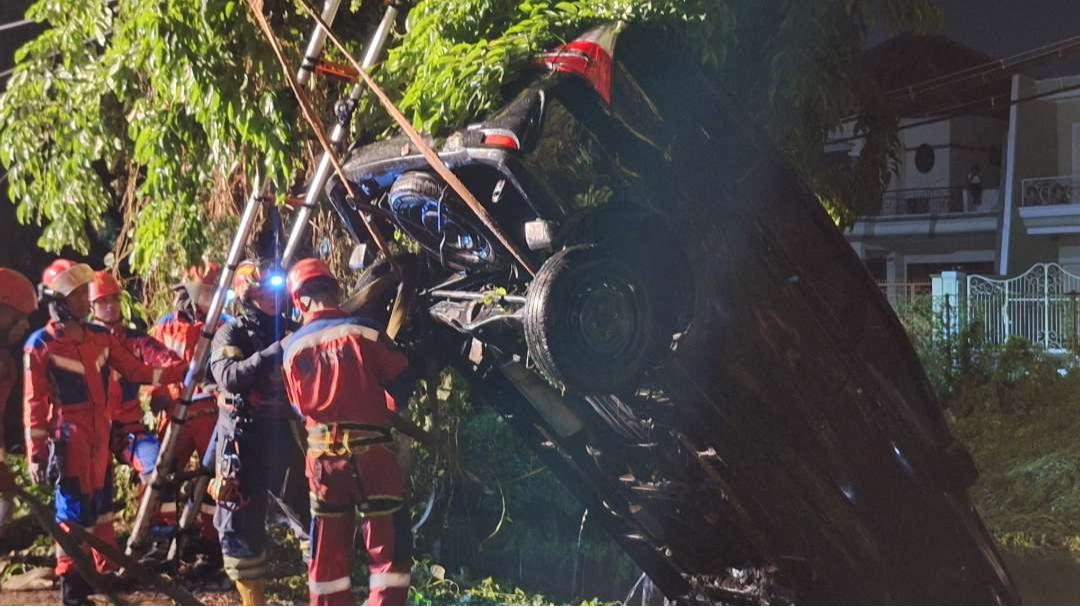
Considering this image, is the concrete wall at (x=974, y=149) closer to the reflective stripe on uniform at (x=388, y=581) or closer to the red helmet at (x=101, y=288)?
the red helmet at (x=101, y=288)

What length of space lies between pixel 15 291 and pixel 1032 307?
32.8 ft

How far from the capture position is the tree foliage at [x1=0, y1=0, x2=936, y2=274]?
555cm

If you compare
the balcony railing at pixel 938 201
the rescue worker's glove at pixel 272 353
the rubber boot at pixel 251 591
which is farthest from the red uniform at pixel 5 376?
the balcony railing at pixel 938 201

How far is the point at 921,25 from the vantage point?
7.74 m

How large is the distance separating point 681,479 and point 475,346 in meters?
1.16

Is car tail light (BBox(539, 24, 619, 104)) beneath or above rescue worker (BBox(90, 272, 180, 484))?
above

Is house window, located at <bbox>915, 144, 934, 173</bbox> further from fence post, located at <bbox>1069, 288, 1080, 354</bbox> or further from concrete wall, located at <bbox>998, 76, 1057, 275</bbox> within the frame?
fence post, located at <bbox>1069, 288, 1080, 354</bbox>

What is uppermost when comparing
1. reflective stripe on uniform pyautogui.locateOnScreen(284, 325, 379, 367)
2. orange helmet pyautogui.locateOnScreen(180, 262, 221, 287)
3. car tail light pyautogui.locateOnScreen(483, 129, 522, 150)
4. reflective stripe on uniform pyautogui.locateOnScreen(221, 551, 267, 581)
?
car tail light pyautogui.locateOnScreen(483, 129, 522, 150)

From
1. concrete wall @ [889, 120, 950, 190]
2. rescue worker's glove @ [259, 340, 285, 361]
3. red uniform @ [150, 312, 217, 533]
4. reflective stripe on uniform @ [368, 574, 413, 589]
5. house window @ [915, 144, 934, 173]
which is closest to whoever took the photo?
reflective stripe on uniform @ [368, 574, 413, 589]

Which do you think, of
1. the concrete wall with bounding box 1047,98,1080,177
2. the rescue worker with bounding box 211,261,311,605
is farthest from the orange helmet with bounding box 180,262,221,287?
the concrete wall with bounding box 1047,98,1080,177

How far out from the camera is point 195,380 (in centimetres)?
714

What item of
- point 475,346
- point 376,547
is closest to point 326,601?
point 376,547

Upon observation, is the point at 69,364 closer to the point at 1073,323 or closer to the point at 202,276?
the point at 202,276

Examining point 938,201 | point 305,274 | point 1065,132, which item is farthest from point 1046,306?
point 305,274
